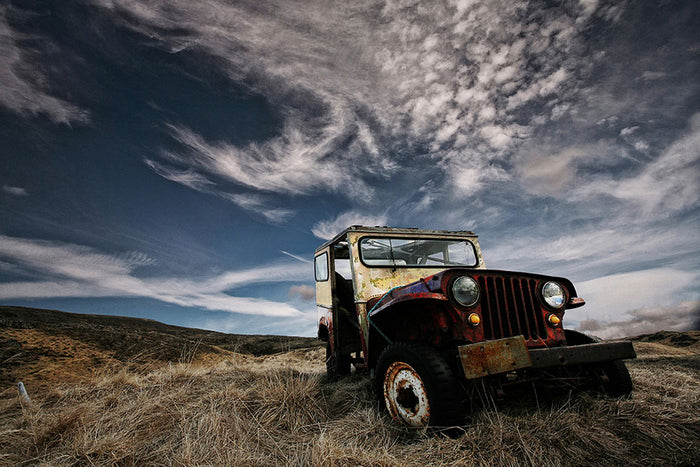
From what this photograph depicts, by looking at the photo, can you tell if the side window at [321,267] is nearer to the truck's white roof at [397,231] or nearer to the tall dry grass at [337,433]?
the truck's white roof at [397,231]

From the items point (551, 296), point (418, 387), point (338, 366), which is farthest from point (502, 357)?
point (338, 366)

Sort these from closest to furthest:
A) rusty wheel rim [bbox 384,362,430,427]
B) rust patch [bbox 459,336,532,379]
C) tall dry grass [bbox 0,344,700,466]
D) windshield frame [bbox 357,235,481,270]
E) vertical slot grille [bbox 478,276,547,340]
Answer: tall dry grass [bbox 0,344,700,466]
rust patch [bbox 459,336,532,379]
rusty wheel rim [bbox 384,362,430,427]
vertical slot grille [bbox 478,276,547,340]
windshield frame [bbox 357,235,481,270]

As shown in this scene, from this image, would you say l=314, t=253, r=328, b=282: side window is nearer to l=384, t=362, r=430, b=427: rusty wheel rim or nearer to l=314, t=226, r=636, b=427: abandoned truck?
l=314, t=226, r=636, b=427: abandoned truck

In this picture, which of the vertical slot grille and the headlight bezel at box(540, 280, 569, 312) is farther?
the headlight bezel at box(540, 280, 569, 312)

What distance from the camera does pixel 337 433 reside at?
8.84 feet

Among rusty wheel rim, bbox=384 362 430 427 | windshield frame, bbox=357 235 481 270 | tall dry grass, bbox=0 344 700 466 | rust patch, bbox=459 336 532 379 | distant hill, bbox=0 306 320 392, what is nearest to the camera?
tall dry grass, bbox=0 344 700 466

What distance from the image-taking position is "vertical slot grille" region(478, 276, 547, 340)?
2869 mm

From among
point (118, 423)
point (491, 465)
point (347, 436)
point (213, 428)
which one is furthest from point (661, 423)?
point (118, 423)

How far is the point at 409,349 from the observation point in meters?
2.69

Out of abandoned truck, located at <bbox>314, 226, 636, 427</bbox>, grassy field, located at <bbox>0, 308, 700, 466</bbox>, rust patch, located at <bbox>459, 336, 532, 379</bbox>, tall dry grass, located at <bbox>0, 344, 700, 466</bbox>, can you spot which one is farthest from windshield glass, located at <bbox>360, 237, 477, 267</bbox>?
rust patch, located at <bbox>459, 336, 532, 379</bbox>

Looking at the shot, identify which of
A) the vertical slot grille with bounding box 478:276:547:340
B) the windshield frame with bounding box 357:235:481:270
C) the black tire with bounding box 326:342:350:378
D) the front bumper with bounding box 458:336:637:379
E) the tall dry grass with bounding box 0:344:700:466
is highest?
the windshield frame with bounding box 357:235:481:270

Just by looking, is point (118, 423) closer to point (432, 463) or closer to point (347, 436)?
point (347, 436)

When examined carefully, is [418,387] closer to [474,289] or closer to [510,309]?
[474,289]

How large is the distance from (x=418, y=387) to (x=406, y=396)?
0.17 m
